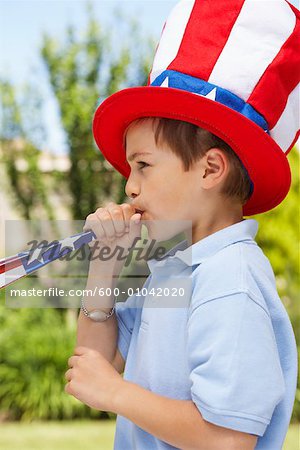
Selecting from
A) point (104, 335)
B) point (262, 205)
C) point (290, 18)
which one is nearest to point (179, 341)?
point (104, 335)

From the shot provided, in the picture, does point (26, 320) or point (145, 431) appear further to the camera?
point (26, 320)

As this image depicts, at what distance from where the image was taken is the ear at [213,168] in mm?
1824

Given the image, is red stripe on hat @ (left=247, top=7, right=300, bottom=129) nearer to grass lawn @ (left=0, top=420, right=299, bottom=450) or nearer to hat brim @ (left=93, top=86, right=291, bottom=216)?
hat brim @ (left=93, top=86, right=291, bottom=216)

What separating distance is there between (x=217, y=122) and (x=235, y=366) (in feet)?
1.86

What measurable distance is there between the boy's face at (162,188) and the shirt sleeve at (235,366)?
0.29 m

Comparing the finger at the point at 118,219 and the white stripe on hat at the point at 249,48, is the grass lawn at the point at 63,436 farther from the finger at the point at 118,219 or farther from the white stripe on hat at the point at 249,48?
the white stripe on hat at the point at 249,48

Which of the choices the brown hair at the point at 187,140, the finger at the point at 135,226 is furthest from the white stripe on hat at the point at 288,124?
the finger at the point at 135,226

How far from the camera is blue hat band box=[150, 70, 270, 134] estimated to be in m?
1.75

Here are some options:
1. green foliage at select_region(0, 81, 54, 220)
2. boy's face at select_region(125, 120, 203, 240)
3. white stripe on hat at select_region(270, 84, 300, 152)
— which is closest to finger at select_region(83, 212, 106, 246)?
boy's face at select_region(125, 120, 203, 240)

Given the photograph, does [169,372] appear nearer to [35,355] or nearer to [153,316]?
[153,316]

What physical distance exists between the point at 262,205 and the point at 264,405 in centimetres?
63

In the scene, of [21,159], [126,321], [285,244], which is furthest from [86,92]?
[126,321]

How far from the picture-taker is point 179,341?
5.67 ft

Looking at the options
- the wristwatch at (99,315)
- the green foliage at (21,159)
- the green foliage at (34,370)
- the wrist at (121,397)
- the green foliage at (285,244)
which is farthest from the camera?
the green foliage at (21,159)
